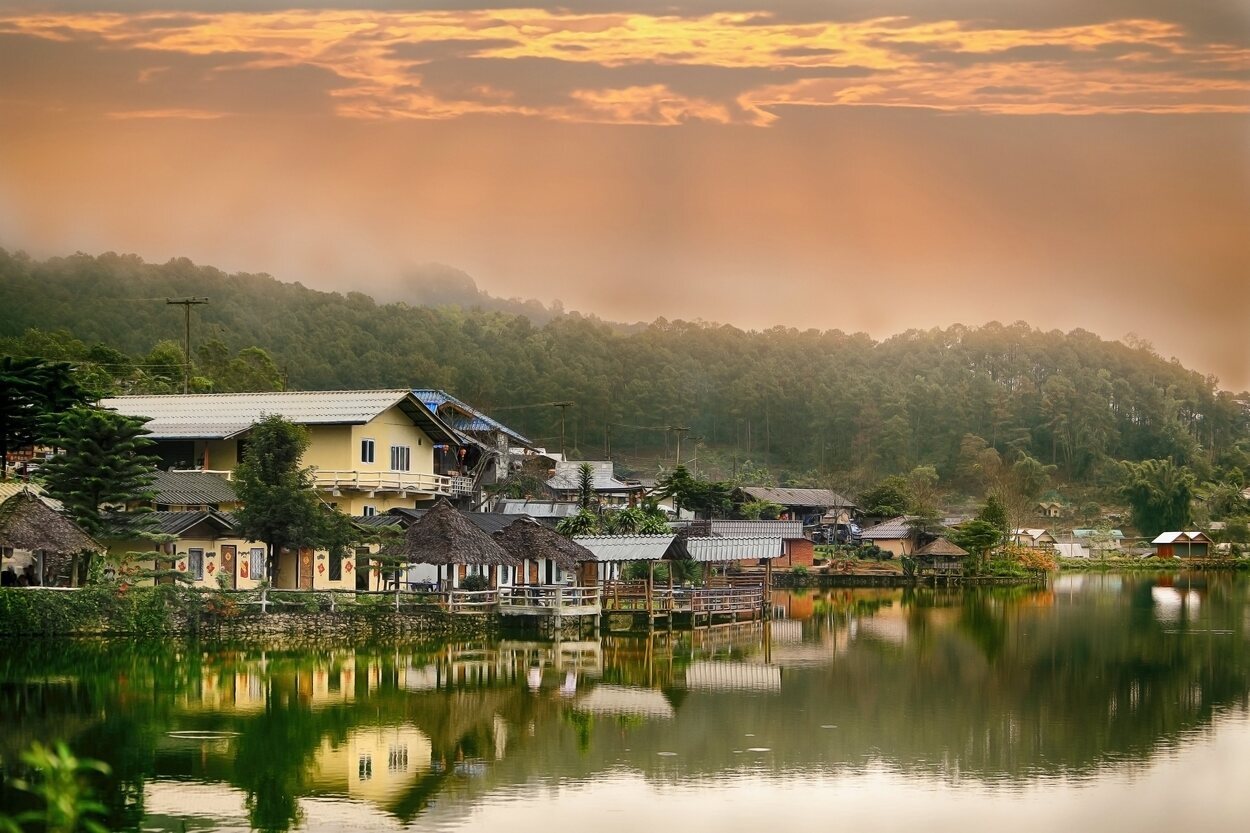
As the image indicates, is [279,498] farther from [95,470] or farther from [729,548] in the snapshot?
[729,548]

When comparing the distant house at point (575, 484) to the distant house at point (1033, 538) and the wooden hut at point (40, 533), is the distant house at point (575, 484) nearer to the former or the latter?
the distant house at point (1033, 538)

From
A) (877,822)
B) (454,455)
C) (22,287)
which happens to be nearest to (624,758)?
(877,822)

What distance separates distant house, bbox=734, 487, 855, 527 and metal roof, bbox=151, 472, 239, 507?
3615 centimetres

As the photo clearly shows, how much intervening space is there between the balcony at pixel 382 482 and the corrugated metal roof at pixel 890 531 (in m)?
30.5

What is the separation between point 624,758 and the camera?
2112 centimetres

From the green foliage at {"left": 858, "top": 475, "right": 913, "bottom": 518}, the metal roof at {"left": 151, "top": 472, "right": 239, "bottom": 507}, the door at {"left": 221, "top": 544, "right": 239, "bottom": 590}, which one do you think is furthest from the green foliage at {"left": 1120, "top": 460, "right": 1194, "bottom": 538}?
the door at {"left": 221, "top": 544, "right": 239, "bottom": 590}

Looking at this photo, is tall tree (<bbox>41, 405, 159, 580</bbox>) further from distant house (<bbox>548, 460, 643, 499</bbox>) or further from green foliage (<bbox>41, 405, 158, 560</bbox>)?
distant house (<bbox>548, 460, 643, 499</bbox>)

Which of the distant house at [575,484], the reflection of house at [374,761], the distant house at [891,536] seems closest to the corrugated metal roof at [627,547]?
the reflection of house at [374,761]

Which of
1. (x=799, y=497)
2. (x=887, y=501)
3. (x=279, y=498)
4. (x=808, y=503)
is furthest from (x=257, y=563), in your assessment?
(x=887, y=501)

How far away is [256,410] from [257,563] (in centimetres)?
761

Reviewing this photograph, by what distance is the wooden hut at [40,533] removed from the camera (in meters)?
29.3

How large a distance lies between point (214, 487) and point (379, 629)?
8.06 metres

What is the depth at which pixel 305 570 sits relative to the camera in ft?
124

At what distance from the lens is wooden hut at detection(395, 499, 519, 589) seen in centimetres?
3444
